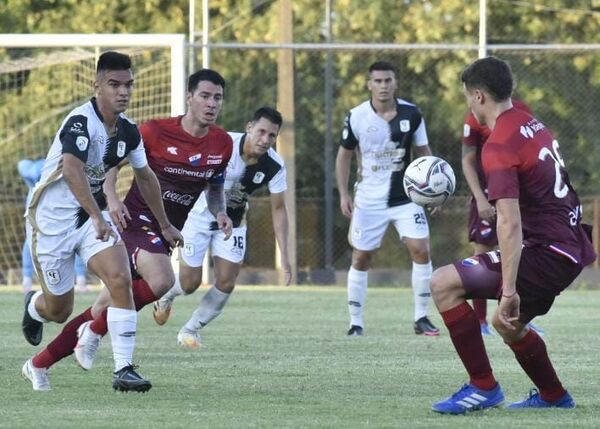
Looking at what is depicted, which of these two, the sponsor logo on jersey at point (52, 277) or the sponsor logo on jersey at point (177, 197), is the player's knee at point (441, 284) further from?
the sponsor logo on jersey at point (177, 197)

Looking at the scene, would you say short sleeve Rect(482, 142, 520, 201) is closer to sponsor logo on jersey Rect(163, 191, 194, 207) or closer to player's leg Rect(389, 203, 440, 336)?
sponsor logo on jersey Rect(163, 191, 194, 207)

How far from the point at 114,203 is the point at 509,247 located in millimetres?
3060

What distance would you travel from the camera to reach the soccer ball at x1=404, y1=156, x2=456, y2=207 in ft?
30.4

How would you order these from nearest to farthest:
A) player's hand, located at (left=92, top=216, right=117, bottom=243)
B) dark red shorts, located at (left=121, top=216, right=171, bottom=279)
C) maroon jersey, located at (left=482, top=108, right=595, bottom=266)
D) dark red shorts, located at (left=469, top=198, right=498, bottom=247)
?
maroon jersey, located at (left=482, top=108, right=595, bottom=266)
player's hand, located at (left=92, top=216, right=117, bottom=243)
dark red shorts, located at (left=121, top=216, right=171, bottom=279)
dark red shorts, located at (left=469, top=198, right=498, bottom=247)

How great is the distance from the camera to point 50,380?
346 inches

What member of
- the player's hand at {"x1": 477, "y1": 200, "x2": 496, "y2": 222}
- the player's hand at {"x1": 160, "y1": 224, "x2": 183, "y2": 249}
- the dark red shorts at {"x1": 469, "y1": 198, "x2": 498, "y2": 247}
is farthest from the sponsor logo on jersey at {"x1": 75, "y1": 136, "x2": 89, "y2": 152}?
the dark red shorts at {"x1": 469, "y1": 198, "x2": 498, "y2": 247}

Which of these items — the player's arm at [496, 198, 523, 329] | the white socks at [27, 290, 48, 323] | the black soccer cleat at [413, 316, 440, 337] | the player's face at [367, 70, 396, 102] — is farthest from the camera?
the player's face at [367, 70, 396, 102]

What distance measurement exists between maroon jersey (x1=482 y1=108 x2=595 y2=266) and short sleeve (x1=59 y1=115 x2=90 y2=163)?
216 cm

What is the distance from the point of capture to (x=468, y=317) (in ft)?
23.8

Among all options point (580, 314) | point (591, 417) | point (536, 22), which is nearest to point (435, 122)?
point (536, 22)

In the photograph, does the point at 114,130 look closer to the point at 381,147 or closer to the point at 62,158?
the point at 62,158

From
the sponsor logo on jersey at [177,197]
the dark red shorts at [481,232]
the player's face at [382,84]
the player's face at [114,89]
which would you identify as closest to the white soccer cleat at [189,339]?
the sponsor logo on jersey at [177,197]

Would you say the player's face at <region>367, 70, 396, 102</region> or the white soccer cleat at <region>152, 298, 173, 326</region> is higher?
the player's face at <region>367, 70, 396, 102</region>

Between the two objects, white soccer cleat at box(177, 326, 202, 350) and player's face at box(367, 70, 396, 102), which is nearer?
white soccer cleat at box(177, 326, 202, 350)
